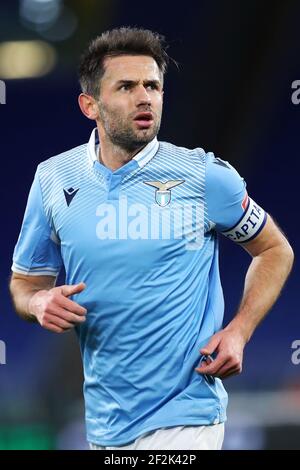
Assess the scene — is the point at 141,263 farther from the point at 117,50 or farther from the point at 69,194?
the point at 117,50

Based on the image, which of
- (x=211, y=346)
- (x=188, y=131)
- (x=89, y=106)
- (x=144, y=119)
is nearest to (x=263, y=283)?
(x=211, y=346)

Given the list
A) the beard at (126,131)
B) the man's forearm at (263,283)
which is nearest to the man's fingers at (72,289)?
the man's forearm at (263,283)

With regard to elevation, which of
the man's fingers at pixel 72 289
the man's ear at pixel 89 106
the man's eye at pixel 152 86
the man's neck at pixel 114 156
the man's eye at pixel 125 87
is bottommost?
the man's fingers at pixel 72 289

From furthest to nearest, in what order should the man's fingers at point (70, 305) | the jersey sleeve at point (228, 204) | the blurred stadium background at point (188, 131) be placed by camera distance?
the blurred stadium background at point (188, 131)
the jersey sleeve at point (228, 204)
the man's fingers at point (70, 305)

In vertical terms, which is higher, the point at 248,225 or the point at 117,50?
the point at 117,50

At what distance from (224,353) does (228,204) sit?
1.64ft

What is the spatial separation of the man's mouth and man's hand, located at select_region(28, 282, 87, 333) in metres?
0.61

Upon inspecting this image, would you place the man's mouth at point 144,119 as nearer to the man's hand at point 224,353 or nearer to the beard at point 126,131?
the beard at point 126,131

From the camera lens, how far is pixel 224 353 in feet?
8.79

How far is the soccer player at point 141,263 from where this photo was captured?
281 centimetres

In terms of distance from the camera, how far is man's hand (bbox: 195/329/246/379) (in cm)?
268

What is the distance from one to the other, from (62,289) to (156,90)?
2.51 ft

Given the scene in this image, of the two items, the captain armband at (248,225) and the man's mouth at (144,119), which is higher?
the man's mouth at (144,119)

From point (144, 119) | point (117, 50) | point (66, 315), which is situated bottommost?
point (66, 315)
